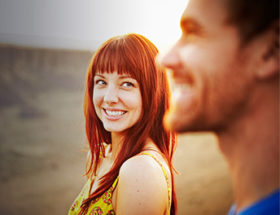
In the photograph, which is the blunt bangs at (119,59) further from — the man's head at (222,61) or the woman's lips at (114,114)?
the man's head at (222,61)

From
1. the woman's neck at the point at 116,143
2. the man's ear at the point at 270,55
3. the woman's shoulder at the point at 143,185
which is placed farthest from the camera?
the woman's neck at the point at 116,143

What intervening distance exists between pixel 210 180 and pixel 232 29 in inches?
203

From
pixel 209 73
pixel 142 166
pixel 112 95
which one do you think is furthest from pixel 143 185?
pixel 209 73

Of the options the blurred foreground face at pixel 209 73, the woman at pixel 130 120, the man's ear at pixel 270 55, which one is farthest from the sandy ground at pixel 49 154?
the man's ear at pixel 270 55

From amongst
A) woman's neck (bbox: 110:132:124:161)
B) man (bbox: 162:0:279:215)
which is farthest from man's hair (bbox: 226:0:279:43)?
woman's neck (bbox: 110:132:124:161)

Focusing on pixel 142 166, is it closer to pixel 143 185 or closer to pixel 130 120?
pixel 143 185

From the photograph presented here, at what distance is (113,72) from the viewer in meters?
1.58

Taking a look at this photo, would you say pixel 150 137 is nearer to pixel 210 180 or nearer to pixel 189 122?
pixel 189 122

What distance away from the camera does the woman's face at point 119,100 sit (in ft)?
5.18

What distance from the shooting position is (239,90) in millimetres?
711

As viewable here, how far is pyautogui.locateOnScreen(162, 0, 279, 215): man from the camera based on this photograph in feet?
2.26

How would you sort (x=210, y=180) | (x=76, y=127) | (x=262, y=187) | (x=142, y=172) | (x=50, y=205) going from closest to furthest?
(x=262, y=187)
(x=142, y=172)
(x=50, y=205)
(x=210, y=180)
(x=76, y=127)

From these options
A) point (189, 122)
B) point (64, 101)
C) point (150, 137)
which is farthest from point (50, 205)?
point (64, 101)

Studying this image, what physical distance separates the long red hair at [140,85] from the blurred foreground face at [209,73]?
0.78 meters
